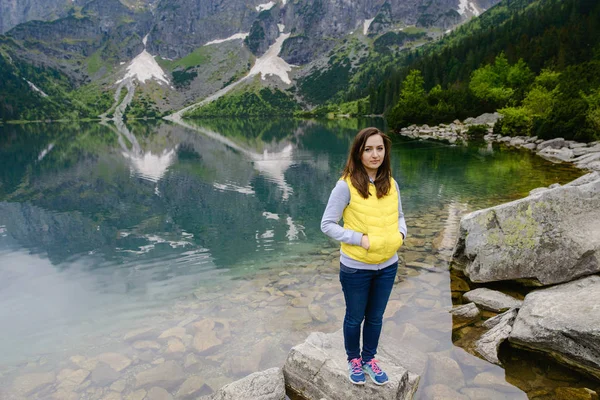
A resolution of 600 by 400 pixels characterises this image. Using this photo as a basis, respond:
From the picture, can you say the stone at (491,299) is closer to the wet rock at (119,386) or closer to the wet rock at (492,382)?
the wet rock at (492,382)

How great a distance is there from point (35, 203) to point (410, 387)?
80.9 feet

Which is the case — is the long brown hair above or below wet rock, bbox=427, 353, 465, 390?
above

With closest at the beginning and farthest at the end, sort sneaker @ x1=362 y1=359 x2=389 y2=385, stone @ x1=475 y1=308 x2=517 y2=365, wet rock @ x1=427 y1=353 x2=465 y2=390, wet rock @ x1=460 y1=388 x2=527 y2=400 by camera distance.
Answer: sneaker @ x1=362 y1=359 x2=389 y2=385
wet rock @ x1=460 y1=388 x2=527 y2=400
wet rock @ x1=427 y1=353 x2=465 y2=390
stone @ x1=475 y1=308 x2=517 y2=365

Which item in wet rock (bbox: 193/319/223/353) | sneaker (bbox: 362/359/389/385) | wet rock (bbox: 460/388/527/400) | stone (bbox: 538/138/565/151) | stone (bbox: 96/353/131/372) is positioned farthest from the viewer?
stone (bbox: 538/138/565/151)

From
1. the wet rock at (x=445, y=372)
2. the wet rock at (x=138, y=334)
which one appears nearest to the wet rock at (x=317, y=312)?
the wet rock at (x=445, y=372)

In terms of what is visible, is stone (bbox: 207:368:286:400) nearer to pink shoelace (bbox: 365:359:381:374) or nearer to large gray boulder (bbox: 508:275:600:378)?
pink shoelace (bbox: 365:359:381:374)

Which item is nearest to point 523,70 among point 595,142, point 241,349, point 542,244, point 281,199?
point 595,142

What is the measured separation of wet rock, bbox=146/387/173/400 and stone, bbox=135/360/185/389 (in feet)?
0.33

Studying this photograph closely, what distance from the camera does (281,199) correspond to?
21797 mm

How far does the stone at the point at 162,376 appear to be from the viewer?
6.38 m

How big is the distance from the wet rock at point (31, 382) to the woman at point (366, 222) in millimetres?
5829

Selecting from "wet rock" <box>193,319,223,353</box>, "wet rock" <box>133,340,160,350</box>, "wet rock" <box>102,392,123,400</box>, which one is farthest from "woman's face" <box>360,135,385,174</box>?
"wet rock" <box>133,340,160,350</box>

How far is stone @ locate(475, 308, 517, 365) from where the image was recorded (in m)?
6.24

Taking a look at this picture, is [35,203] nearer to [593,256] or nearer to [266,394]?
[266,394]
